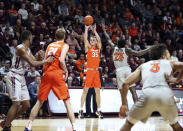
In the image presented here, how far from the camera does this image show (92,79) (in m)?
9.95

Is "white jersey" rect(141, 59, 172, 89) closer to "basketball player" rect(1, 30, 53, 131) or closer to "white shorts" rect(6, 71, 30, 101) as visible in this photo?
"basketball player" rect(1, 30, 53, 131)

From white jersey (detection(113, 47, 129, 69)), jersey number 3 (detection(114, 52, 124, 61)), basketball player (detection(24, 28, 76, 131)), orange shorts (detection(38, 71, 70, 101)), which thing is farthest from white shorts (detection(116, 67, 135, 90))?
orange shorts (detection(38, 71, 70, 101))

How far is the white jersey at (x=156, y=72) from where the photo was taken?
448 centimetres

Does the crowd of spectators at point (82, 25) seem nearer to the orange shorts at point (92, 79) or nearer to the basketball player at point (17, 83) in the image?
the orange shorts at point (92, 79)

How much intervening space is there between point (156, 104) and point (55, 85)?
94.2 inches

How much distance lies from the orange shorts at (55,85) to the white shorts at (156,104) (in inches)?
80.6

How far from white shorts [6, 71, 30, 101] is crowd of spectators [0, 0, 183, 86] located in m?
4.93

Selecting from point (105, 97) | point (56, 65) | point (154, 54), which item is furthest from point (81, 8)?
point (154, 54)

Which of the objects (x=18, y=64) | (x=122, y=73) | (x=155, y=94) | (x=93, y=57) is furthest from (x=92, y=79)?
(x=155, y=94)

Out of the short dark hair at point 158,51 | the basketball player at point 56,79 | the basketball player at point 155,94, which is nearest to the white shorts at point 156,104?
the basketball player at point 155,94

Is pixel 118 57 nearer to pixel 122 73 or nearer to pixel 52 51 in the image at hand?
pixel 122 73

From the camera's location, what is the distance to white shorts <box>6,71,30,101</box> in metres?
6.25

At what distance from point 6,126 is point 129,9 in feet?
43.4

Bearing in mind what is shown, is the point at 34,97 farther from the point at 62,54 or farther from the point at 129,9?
the point at 129,9
